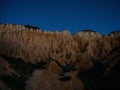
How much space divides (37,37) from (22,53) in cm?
1197

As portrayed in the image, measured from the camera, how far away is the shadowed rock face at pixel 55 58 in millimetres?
37544

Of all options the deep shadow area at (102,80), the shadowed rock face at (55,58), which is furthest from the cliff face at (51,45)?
the deep shadow area at (102,80)

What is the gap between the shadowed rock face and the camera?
3754 centimetres

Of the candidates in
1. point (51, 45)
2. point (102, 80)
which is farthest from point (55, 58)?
point (102, 80)

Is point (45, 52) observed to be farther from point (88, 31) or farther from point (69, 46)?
point (88, 31)

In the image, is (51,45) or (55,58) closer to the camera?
(55,58)

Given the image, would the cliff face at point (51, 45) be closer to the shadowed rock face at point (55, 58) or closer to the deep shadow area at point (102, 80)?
the shadowed rock face at point (55, 58)

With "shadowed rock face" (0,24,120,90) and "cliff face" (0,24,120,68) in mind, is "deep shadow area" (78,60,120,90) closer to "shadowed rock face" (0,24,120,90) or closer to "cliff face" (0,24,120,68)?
"shadowed rock face" (0,24,120,90)

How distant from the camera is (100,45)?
72.4 metres

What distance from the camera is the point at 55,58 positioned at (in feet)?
210

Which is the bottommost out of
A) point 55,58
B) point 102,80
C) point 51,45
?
point 102,80

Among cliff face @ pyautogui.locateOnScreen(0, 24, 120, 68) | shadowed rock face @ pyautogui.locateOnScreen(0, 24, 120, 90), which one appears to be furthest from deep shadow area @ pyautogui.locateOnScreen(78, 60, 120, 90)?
cliff face @ pyautogui.locateOnScreen(0, 24, 120, 68)

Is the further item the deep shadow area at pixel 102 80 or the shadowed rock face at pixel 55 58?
the shadowed rock face at pixel 55 58

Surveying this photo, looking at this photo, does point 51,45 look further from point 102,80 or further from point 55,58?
point 102,80
